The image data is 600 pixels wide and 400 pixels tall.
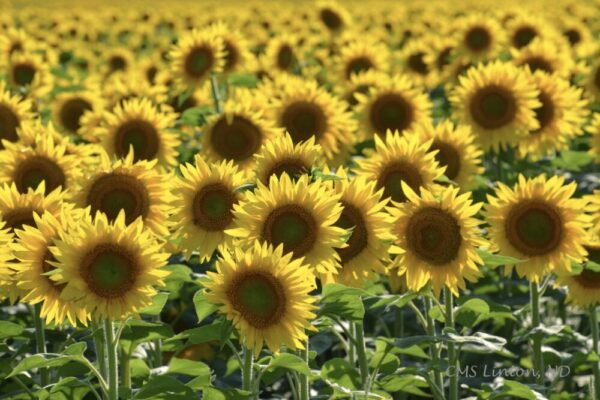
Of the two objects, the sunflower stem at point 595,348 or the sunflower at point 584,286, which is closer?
the sunflower at point 584,286

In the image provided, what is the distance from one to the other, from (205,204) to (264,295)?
33.9 inches

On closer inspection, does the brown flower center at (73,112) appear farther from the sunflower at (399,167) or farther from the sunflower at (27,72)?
the sunflower at (399,167)

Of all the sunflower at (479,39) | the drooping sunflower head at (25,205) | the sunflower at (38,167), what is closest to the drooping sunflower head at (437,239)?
the drooping sunflower head at (25,205)

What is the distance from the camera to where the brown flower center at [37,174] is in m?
6.09

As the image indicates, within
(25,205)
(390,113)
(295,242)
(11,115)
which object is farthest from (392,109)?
(295,242)

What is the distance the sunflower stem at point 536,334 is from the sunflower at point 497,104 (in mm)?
2177

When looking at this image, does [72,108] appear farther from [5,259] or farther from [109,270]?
[109,270]

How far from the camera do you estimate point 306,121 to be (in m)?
7.66

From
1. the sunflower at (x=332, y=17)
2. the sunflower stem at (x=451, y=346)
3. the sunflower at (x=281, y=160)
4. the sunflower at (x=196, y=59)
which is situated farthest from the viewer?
the sunflower at (x=332, y=17)

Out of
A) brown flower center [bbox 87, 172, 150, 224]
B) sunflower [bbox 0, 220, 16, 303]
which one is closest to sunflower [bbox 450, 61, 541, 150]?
brown flower center [bbox 87, 172, 150, 224]

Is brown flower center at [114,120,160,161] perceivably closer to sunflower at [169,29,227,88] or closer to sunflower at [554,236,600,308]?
sunflower at [169,29,227,88]

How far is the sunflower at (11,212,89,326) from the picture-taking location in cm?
442

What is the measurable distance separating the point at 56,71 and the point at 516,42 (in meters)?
4.81

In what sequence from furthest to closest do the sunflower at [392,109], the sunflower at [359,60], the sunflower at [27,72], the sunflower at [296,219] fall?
the sunflower at [359,60] → the sunflower at [27,72] → the sunflower at [392,109] → the sunflower at [296,219]
